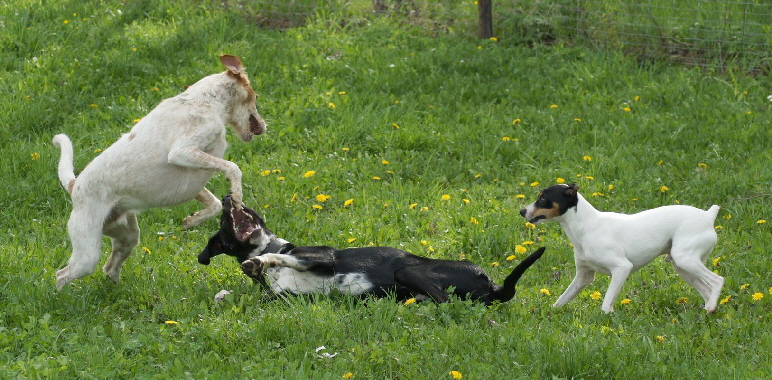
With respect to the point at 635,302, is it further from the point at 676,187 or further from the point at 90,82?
the point at 90,82

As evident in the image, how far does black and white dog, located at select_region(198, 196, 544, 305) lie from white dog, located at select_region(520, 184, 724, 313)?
1.61 feet

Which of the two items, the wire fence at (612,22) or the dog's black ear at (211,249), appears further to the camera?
the wire fence at (612,22)

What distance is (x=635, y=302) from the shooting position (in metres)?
5.25

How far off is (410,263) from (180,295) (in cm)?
130

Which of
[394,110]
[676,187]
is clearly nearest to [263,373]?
[676,187]

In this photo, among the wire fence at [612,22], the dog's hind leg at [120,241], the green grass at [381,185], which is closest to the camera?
the green grass at [381,185]

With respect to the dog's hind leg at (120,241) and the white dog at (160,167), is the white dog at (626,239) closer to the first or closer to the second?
the white dog at (160,167)

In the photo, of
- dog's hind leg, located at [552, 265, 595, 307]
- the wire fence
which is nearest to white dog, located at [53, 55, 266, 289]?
dog's hind leg, located at [552, 265, 595, 307]

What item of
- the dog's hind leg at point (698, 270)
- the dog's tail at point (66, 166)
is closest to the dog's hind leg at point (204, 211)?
the dog's tail at point (66, 166)

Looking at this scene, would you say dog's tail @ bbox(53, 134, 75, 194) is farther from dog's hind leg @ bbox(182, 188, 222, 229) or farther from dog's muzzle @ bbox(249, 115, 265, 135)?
dog's muzzle @ bbox(249, 115, 265, 135)

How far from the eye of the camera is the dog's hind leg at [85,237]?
517cm

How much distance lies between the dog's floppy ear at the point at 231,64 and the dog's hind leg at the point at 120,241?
1.01 metres

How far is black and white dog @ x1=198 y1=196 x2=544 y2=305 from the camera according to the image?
5184 millimetres

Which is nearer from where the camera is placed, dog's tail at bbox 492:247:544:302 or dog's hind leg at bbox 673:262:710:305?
dog's tail at bbox 492:247:544:302
